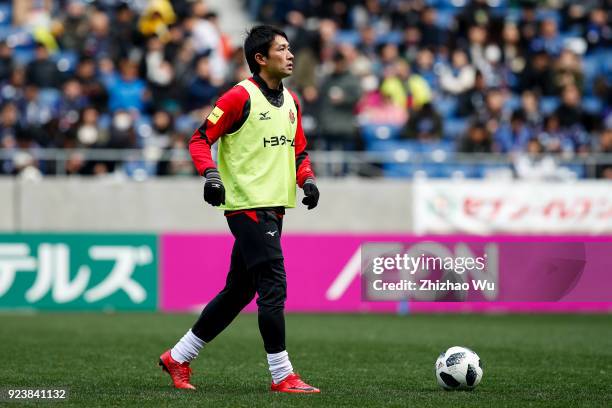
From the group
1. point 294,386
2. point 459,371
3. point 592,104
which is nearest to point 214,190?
point 294,386

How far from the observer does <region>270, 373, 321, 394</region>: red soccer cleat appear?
25.9 ft

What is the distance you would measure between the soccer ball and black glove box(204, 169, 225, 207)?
6.29 feet

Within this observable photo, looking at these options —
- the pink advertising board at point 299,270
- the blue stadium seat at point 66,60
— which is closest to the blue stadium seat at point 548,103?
the pink advertising board at point 299,270

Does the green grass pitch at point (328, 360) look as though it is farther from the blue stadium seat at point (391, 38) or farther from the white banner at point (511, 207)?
the blue stadium seat at point (391, 38)

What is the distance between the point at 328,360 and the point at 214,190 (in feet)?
11.3

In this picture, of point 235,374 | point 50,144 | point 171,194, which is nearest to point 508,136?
point 171,194

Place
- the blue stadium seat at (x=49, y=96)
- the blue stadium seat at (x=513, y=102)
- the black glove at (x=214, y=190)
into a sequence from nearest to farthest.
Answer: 1. the black glove at (x=214, y=190)
2. the blue stadium seat at (x=49, y=96)
3. the blue stadium seat at (x=513, y=102)

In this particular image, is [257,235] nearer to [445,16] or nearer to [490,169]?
[490,169]

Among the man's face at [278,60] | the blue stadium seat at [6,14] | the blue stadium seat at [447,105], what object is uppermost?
the blue stadium seat at [6,14]

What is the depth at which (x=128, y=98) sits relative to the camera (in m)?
19.9

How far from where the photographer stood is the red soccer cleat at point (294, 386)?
789 centimetres

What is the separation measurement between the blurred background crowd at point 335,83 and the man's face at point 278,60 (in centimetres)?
1091

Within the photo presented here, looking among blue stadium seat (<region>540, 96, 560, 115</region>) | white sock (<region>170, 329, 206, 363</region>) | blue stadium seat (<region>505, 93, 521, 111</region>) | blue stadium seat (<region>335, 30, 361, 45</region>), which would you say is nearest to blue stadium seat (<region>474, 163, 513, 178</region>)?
blue stadium seat (<region>505, 93, 521, 111</region>)

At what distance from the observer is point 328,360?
34.8 ft
